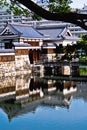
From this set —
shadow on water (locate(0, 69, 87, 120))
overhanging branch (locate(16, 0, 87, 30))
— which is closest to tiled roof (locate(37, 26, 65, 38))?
shadow on water (locate(0, 69, 87, 120))

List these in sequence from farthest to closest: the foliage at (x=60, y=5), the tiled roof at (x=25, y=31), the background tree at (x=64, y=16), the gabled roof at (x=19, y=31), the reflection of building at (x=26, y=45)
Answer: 1. the tiled roof at (x=25, y=31)
2. the gabled roof at (x=19, y=31)
3. the reflection of building at (x=26, y=45)
4. the foliage at (x=60, y=5)
5. the background tree at (x=64, y=16)

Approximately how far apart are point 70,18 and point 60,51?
30115mm

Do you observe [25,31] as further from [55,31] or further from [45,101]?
[45,101]

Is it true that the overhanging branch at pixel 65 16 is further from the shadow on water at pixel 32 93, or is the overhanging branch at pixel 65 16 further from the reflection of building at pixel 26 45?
the reflection of building at pixel 26 45

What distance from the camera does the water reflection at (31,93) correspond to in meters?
15.6

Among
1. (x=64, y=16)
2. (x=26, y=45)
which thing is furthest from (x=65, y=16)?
(x=26, y=45)

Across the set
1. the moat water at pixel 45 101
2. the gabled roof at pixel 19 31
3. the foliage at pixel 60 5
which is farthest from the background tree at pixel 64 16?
the gabled roof at pixel 19 31

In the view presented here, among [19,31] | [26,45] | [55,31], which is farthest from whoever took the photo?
[55,31]

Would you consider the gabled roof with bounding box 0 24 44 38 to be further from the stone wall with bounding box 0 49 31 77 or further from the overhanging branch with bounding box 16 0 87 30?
the overhanging branch with bounding box 16 0 87 30

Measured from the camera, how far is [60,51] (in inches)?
1330

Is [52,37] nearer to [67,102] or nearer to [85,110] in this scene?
[67,102]

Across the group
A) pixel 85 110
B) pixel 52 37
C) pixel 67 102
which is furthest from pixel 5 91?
pixel 52 37

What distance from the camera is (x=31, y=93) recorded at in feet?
64.6

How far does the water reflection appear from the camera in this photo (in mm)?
15630
